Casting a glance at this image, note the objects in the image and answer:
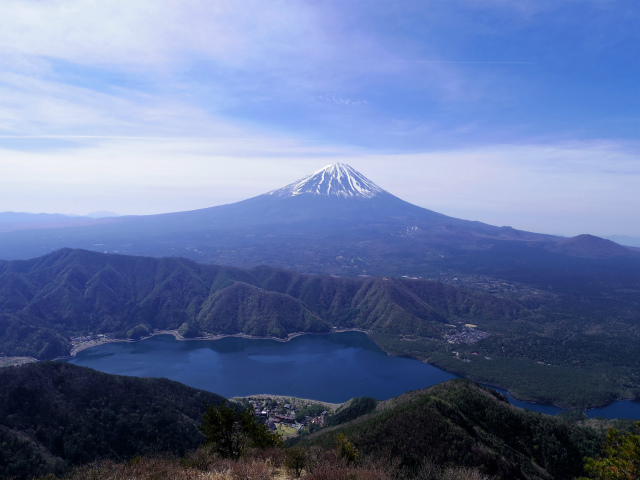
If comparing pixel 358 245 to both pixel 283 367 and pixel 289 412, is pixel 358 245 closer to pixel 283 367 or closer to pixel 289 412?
pixel 283 367

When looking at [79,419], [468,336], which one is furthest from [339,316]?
[79,419]

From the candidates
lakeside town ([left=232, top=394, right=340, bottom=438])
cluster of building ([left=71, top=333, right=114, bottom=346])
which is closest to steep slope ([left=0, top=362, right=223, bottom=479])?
lakeside town ([left=232, top=394, right=340, bottom=438])

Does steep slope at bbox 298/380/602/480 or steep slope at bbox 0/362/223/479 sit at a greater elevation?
steep slope at bbox 298/380/602/480

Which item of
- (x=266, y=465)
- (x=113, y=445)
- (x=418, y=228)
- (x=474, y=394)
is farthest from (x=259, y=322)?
(x=418, y=228)

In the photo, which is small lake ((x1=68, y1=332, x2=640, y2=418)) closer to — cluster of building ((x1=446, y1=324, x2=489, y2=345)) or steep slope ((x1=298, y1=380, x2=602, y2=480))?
cluster of building ((x1=446, y1=324, x2=489, y2=345))

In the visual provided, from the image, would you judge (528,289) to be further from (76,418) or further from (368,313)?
(76,418)

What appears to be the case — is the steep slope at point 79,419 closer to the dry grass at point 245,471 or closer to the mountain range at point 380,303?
the dry grass at point 245,471
